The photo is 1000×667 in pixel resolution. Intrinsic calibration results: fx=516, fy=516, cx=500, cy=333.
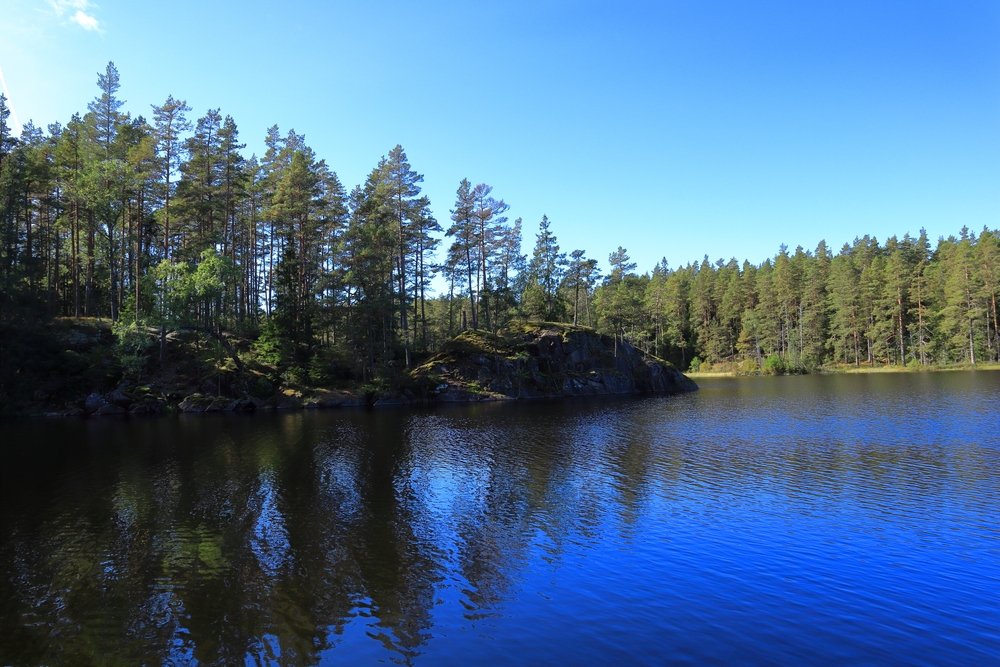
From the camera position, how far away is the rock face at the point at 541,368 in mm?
57625

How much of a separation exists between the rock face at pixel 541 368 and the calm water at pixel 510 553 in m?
29.0

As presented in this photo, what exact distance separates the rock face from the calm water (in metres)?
29.0

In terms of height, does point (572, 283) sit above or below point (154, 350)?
above

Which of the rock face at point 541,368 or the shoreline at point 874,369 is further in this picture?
the shoreline at point 874,369

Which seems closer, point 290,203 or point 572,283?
point 290,203

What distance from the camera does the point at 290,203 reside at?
5184cm

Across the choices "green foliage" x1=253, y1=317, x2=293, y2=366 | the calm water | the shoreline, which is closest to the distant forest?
"green foliage" x1=253, y1=317, x2=293, y2=366

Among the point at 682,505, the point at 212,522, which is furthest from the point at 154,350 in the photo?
the point at 682,505

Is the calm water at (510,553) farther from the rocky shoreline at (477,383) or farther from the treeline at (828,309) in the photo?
the treeline at (828,309)

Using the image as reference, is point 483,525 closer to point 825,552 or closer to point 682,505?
point 682,505

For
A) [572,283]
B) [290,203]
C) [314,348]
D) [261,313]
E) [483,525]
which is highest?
[290,203]

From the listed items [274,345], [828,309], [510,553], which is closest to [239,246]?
[274,345]

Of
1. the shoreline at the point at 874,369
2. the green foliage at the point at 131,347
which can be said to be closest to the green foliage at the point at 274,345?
the green foliage at the point at 131,347

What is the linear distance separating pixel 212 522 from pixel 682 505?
14994mm
